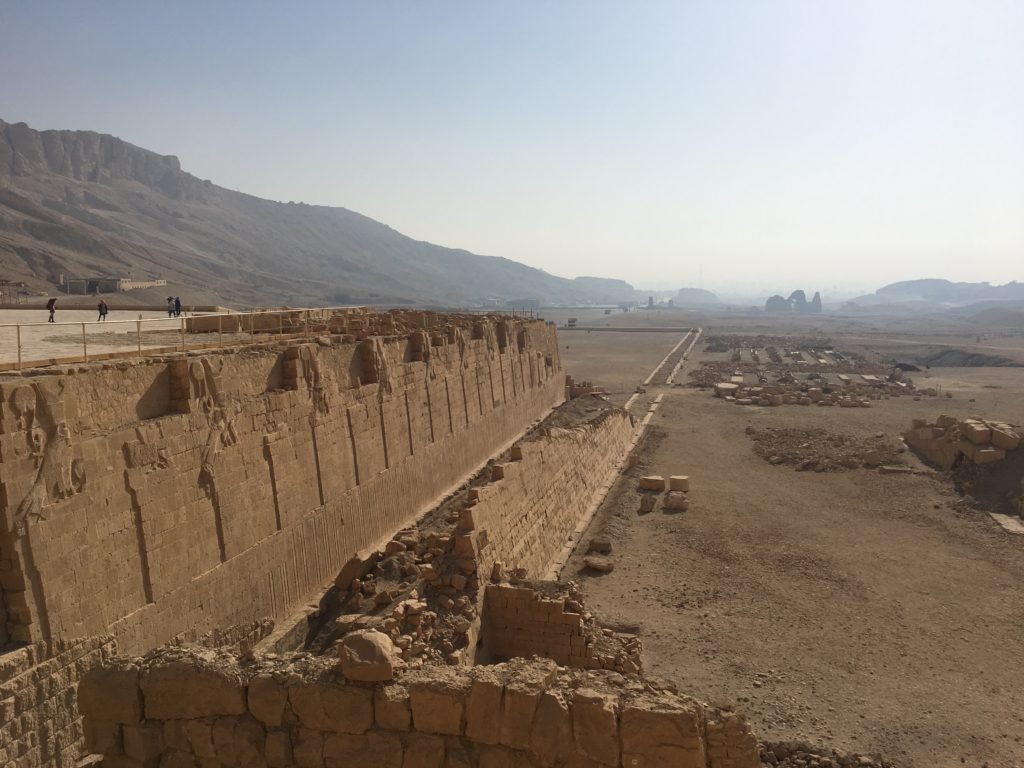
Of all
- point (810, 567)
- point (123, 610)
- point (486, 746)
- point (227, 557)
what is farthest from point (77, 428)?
point (810, 567)

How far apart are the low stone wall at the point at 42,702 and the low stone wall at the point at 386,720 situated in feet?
6.85

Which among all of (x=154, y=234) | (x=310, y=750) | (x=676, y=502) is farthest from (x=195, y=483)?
(x=154, y=234)

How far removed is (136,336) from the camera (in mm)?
16156

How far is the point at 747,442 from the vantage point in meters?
30.0

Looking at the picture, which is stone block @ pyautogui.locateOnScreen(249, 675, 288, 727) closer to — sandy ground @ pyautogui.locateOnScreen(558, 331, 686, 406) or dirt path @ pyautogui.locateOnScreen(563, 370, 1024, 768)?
dirt path @ pyautogui.locateOnScreen(563, 370, 1024, 768)

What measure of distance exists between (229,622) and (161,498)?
2.05m

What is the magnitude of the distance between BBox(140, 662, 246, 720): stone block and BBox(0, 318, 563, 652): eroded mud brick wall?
2.71 m

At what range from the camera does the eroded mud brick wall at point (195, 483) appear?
24.1 feet

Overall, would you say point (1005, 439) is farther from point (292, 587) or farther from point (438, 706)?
point (438, 706)

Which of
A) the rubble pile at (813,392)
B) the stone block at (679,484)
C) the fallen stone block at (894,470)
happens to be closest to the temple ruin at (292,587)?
the stone block at (679,484)

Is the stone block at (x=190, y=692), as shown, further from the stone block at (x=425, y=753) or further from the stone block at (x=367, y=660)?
the stone block at (x=425, y=753)

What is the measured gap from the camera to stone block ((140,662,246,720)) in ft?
16.7

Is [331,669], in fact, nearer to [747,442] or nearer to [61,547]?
[61,547]

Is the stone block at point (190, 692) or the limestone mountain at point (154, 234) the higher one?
the limestone mountain at point (154, 234)
